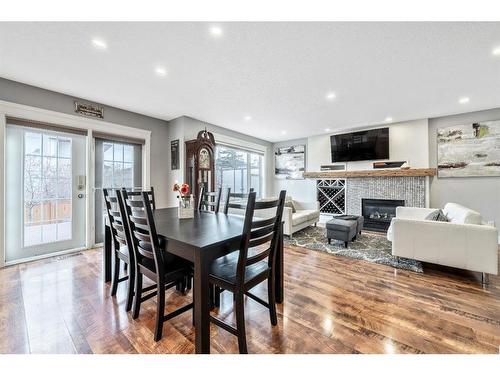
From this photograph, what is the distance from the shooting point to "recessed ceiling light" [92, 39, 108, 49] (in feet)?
6.77

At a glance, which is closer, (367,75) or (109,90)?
(367,75)

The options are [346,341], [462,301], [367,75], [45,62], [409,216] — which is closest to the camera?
[346,341]

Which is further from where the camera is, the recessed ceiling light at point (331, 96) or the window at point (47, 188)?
the recessed ceiling light at point (331, 96)

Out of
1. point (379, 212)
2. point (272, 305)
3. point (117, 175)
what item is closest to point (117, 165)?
point (117, 175)

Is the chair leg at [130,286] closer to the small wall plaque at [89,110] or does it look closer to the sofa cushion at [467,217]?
the small wall plaque at [89,110]

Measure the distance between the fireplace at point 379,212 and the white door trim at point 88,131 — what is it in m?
4.99

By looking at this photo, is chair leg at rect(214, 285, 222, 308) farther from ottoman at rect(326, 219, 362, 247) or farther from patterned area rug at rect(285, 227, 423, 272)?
ottoman at rect(326, 219, 362, 247)

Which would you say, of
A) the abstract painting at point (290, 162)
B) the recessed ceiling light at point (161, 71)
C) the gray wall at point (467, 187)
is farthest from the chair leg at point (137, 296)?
the gray wall at point (467, 187)

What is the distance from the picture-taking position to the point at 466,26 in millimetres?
1894

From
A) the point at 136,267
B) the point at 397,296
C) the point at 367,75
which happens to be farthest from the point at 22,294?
the point at 367,75

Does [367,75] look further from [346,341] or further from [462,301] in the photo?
[346,341]

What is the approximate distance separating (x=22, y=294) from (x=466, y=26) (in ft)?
15.7

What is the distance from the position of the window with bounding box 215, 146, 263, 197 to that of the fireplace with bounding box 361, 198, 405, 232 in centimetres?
305

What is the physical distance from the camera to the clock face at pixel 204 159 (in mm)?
4312
